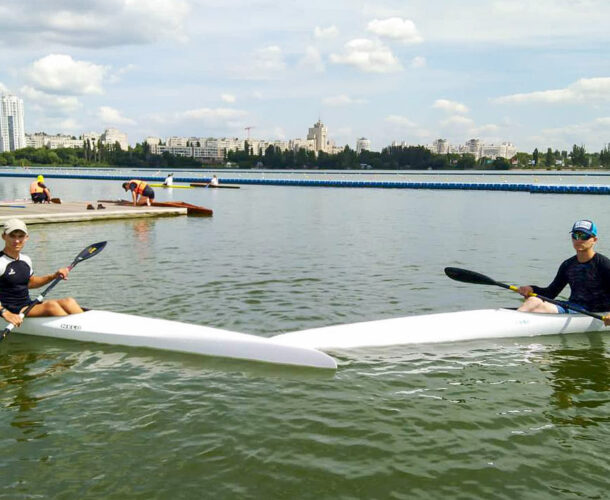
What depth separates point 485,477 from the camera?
17.1ft

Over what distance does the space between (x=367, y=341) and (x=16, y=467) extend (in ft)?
17.6

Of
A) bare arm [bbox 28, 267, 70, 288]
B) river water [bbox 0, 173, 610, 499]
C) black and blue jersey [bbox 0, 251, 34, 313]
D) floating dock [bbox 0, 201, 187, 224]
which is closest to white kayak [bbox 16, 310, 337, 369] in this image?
river water [bbox 0, 173, 610, 499]

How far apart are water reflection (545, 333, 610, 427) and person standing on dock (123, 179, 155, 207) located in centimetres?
2576

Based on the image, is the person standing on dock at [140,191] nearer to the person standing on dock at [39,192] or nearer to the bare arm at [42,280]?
the person standing on dock at [39,192]

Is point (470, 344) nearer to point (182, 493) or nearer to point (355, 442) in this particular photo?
point (355, 442)

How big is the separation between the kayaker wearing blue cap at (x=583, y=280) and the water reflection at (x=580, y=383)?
63 centimetres

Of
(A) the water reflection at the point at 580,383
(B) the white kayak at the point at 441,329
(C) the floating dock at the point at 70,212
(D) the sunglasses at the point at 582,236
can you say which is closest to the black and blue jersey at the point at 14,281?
(B) the white kayak at the point at 441,329

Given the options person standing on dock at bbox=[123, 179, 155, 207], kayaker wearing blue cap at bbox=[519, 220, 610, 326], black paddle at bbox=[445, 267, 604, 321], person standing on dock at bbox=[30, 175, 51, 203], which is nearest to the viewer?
kayaker wearing blue cap at bbox=[519, 220, 610, 326]

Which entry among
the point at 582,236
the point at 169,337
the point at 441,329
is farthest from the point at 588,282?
the point at 169,337

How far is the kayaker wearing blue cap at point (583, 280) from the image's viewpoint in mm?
8812

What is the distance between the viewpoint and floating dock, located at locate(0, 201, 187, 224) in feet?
81.2

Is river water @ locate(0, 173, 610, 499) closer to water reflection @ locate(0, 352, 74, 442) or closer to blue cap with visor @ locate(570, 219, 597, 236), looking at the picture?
water reflection @ locate(0, 352, 74, 442)

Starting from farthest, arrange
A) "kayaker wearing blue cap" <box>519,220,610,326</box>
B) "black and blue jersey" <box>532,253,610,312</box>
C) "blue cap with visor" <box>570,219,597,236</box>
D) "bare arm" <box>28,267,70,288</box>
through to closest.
Result: "black and blue jersey" <box>532,253,610,312</box>
"kayaker wearing blue cap" <box>519,220,610,326</box>
"blue cap with visor" <box>570,219,597,236</box>
"bare arm" <box>28,267,70,288</box>

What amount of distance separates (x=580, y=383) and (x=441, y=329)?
232 centimetres
